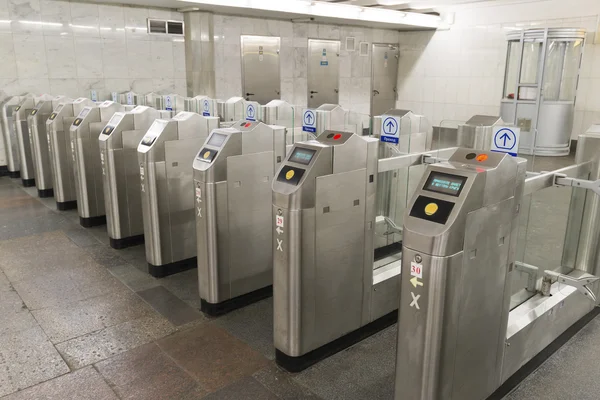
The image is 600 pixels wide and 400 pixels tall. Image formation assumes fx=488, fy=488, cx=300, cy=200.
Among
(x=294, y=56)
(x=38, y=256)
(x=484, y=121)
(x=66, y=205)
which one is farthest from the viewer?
(x=294, y=56)

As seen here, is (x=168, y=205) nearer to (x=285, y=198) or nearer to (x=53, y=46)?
(x=285, y=198)

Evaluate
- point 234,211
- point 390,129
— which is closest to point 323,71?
point 390,129

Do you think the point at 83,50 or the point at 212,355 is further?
the point at 83,50

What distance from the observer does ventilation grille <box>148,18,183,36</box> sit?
8.32 m

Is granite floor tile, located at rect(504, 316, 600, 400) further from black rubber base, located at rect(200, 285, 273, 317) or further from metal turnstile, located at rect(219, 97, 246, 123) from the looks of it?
metal turnstile, located at rect(219, 97, 246, 123)

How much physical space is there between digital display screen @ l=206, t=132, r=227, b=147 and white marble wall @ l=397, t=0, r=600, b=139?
26.6 ft

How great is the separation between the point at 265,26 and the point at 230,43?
865 mm

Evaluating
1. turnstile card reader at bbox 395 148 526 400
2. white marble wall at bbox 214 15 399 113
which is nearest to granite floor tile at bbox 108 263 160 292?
turnstile card reader at bbox 395 148 526 400

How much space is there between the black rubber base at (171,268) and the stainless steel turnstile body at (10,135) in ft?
14.2

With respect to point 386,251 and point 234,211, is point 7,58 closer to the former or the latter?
point 234,211

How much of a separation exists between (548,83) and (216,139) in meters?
7.52

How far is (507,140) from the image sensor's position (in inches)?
106

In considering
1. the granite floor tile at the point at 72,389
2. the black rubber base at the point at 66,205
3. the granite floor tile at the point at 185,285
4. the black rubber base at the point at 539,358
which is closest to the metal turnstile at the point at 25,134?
the black rubber base at the point at 66,205

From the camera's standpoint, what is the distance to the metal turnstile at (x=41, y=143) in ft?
20.2
